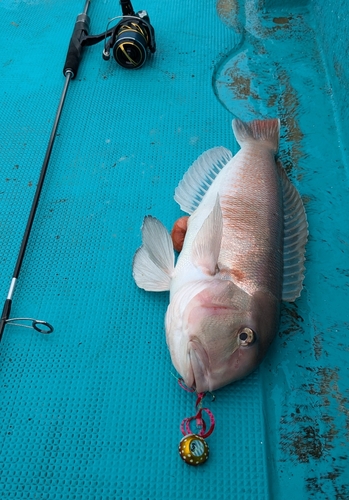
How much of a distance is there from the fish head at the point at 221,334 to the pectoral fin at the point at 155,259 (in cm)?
36

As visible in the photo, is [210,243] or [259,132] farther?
[259,132]

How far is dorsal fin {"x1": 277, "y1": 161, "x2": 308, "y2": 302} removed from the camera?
1.88 m

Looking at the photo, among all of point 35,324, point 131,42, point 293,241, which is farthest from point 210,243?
point 131,42

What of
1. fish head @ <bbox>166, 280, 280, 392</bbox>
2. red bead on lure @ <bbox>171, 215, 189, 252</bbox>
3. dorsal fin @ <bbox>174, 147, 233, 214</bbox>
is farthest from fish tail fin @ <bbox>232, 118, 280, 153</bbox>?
fish head @ <bbox>166, 280, 280, 392</bbox>

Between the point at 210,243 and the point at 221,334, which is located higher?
the point at 210,243

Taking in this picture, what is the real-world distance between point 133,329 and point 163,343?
0.17 m

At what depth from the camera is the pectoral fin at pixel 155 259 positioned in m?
2.03

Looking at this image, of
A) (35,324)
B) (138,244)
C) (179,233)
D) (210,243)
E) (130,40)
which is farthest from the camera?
(130,40)

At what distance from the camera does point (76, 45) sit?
10.1ft

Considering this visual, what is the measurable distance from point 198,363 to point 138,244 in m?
0.91

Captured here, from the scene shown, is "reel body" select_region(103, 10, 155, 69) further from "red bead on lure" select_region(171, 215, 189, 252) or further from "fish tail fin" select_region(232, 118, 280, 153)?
"red bead on lure" select_region(171, 215, 189, 252)

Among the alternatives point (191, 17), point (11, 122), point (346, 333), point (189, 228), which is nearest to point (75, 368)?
point (189, 228)

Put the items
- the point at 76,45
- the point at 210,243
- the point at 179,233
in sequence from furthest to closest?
the point at 76,45, the point at 179,233, the point at 210,243

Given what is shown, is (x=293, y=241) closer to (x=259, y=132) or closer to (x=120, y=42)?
(x=259, y=132)
